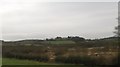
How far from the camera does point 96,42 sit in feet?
84.2

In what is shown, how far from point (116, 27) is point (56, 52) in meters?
12.2

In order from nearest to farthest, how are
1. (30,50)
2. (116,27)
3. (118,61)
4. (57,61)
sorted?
1. (118,61)
2. (57,61)
3. (30,50)
4. (116,27)

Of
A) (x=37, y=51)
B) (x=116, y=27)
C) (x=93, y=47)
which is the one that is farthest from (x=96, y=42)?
(x=116, y=27)

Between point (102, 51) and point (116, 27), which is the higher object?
point (116, 27)

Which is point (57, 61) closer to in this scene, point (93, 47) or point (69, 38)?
point (93, 47)

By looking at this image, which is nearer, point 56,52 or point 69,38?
point 56,52

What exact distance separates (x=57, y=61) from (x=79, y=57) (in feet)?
7.82

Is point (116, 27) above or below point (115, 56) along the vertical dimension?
above

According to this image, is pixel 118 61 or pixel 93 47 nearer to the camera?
pixel 118 61

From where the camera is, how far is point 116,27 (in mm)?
32719

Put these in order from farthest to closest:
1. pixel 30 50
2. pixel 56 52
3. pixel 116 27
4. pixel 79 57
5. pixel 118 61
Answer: pixel 116 27 → pixel 30 50 → pixel 56 52 → pixel 79 57 → pixel 118 61

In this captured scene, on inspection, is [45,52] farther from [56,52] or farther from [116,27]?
[116,27]

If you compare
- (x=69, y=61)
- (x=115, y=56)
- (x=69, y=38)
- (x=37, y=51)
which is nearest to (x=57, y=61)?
(x=69, y=61)

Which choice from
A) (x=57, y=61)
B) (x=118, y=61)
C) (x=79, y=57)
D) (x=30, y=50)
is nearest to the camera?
(x=118, y=61)
